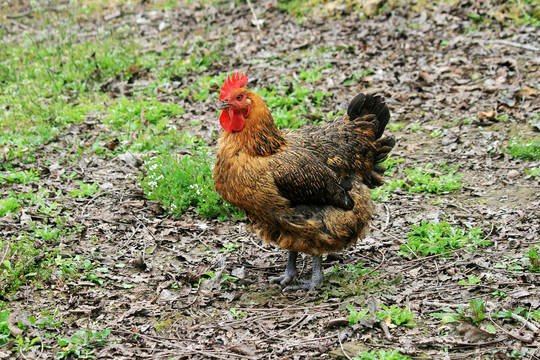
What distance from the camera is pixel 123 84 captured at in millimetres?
9797

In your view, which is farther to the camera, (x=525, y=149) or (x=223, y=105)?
(x=525, y=149)

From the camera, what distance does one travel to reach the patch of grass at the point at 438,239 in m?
5.45

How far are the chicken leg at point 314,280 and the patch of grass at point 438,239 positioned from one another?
98 cm

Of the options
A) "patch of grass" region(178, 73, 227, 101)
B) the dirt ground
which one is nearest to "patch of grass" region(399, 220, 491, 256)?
the dirt ground

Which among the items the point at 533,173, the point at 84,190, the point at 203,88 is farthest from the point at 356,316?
the point at 203,88

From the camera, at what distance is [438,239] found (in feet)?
18.2

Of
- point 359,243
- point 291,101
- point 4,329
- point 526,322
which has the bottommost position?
point 359,243

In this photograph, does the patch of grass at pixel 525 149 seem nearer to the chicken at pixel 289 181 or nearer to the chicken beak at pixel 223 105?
the chicken at pixel 289 181

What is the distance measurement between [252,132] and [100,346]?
2.22 m

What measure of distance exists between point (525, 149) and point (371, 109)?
8.37ft

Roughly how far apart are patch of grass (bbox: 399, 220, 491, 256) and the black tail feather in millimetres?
1167

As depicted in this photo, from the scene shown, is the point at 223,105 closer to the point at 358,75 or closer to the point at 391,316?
the point at 391,316

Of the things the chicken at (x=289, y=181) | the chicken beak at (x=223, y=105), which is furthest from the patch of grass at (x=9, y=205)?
the chicken beak at (x=223, y=105)

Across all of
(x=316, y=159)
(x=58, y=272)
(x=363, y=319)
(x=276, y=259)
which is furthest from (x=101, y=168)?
(x=363, y=319)
